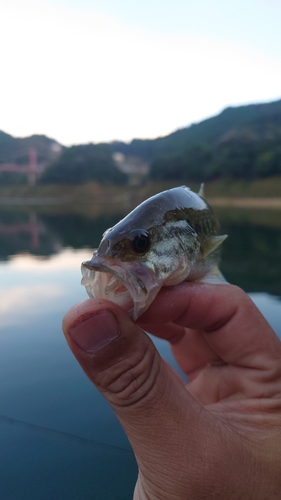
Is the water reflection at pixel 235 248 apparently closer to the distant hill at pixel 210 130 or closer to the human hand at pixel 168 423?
the human hand at pixel 168 423

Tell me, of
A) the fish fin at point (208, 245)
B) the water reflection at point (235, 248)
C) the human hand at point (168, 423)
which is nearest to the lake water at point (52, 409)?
the water reflection at point (235, 248)

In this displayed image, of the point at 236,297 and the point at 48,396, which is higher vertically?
the point at 236,297

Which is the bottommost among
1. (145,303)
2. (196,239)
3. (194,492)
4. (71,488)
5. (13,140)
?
(71,488)

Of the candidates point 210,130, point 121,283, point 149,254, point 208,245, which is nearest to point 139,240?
point 149,254

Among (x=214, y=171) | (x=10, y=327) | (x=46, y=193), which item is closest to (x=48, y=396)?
(x=10, y=327)

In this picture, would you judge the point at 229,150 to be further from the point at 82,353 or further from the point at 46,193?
the point at 82,353

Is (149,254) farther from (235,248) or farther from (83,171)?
(83,171)
